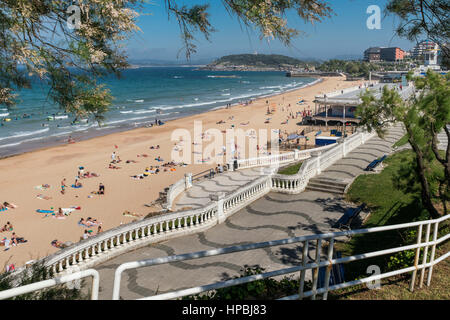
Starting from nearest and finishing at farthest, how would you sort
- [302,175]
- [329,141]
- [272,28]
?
[272,28] < [302,175] < [329,141]

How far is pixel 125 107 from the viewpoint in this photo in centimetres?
6712

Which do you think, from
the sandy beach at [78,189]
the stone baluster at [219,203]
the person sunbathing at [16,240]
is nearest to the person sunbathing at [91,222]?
the sandy beach at [78,189]

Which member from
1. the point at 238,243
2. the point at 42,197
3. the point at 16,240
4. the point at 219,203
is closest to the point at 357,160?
the point at 219,203

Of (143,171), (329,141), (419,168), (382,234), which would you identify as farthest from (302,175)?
(143,171)

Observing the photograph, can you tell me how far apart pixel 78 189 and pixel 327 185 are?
16.8 meters

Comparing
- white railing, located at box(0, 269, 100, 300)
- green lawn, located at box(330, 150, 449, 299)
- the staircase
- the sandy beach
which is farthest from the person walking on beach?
white railing, located at box(0, 269, 100, 300)

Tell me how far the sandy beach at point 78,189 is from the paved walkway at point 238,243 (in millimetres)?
3834

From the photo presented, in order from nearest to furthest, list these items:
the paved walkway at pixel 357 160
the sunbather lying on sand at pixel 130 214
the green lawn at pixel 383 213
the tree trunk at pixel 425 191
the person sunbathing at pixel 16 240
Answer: the green lawn at pixel 383 213
the tree trunk at pixel 425 191
the paved walkway at pixel 357 160
the person sunbathing at pixel 16 240
the sunbather lying on sand at pixel 130 214

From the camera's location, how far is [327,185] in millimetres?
14508

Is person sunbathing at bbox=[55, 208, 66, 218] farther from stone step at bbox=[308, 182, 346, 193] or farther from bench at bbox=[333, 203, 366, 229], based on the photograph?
bench at bbox=[333, 203, 366, 229]

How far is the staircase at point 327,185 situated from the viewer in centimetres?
1407

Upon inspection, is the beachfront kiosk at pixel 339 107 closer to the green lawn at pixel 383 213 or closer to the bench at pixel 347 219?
the green lawn at pixel 383 213
